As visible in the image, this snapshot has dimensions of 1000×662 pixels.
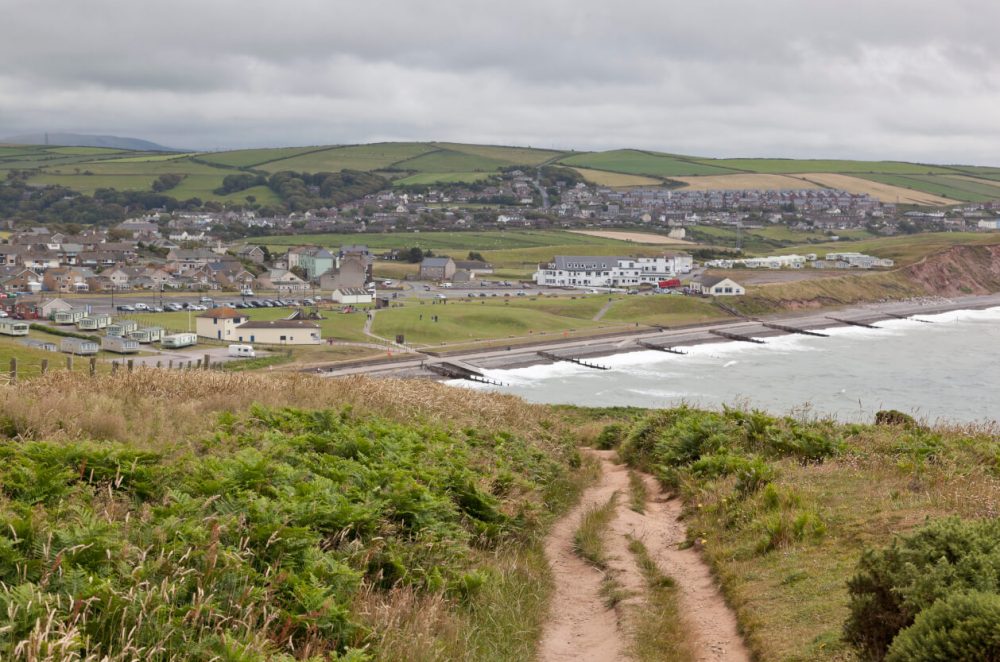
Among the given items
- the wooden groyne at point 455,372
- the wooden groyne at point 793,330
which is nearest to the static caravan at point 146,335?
the wooden groyne at point 455,372

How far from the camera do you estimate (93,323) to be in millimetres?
61812

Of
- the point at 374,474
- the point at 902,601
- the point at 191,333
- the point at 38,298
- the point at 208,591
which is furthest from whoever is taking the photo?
the point at 38,298

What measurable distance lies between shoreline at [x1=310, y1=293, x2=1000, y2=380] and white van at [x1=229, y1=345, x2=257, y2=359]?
6230 millimetres

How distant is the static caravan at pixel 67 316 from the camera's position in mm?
64688

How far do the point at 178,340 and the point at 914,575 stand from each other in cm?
5578

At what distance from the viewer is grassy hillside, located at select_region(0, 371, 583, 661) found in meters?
4.61

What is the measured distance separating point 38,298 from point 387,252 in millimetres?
56203

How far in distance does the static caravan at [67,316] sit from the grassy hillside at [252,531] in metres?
58.6

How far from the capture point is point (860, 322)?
7762 centimetres

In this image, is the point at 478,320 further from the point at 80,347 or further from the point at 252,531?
the point at 252,531

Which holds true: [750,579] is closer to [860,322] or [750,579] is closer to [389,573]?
[389,573]

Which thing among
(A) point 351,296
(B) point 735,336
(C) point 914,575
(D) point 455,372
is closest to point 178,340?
(D) point 455,372

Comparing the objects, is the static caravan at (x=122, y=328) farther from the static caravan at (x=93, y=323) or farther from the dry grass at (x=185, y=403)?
the dry grass at (x=185, y=403)

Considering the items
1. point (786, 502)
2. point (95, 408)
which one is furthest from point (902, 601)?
point (95, 408)
